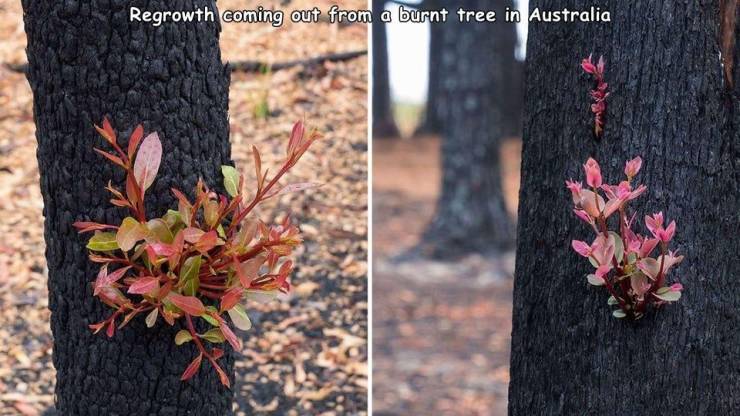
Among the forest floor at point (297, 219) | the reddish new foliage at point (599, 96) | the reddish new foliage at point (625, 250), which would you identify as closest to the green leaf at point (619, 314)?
the reddish new foliage at point (625, 250)

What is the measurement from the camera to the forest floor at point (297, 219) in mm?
3490

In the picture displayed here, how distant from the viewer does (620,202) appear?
1707 mm

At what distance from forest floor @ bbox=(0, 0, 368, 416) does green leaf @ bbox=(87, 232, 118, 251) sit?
66.5 inches

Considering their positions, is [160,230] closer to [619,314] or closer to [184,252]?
[184,252]

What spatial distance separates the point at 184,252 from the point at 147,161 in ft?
0.65

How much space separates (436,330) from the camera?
18.5 ft

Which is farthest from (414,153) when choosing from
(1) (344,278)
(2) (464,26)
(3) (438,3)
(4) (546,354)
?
(4) (546,354)

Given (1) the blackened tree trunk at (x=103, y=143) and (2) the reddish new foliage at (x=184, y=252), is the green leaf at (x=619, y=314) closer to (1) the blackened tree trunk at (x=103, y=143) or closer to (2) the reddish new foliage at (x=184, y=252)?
(2) the reddish new foliage at (x=184, y=252)

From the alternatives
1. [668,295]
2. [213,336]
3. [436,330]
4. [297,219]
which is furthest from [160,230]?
[436,330]

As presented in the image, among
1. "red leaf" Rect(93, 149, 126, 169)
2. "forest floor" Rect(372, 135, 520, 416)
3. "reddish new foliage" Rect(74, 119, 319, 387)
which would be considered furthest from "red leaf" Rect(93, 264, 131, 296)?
"forest floor" Rect(372, 135, 520, 416)

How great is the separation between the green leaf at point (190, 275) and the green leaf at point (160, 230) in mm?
60

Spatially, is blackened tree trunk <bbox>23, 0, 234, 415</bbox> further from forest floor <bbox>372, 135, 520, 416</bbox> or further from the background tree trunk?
the background tree trunk

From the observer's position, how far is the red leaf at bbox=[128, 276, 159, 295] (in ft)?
5.52

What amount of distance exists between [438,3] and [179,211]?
307 inches
